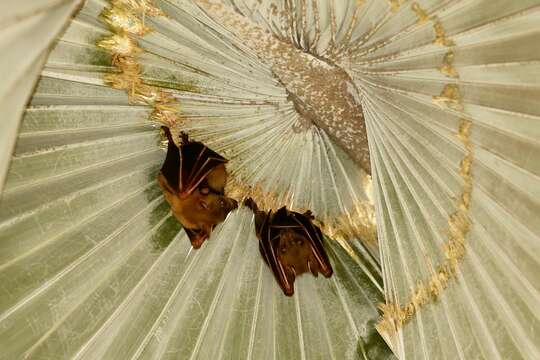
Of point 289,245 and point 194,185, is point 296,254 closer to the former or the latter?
point 289,245

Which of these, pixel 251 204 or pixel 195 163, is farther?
pixel 251 204

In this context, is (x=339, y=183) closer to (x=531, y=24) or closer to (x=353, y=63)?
(x=353, y=63)

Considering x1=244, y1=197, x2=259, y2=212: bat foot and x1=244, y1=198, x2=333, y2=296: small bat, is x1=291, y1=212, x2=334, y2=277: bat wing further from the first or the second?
x1=244, y1=197, x2=259, y2=212: bat foot

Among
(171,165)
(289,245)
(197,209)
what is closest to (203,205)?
(197,209)

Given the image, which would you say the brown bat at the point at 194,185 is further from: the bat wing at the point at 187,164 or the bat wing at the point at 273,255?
the bat wing at the point at 273,255

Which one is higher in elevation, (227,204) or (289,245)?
(227,204)

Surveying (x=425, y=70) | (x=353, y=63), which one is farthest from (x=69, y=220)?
(x=425, y=70)

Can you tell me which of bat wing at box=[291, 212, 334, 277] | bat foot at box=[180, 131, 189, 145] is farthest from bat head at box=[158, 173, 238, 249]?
bat wing at box=[291, 212, 334, 277]
